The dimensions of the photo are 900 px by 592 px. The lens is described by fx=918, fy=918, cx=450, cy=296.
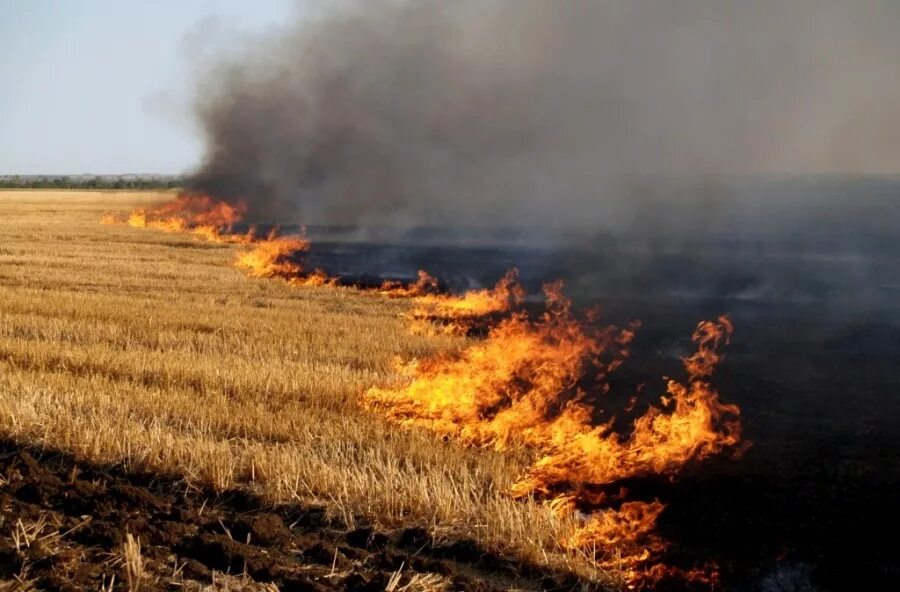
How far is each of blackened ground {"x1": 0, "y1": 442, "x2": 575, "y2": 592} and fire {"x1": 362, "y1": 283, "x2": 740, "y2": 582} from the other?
37.4 inches

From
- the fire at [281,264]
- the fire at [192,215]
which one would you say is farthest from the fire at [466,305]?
the fire at [192,215]

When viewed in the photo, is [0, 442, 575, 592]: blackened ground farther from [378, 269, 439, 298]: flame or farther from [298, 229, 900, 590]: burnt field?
[378, 269, 439, 298]: flame

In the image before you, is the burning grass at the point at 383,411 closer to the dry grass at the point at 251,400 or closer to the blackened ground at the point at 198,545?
the dry grass at the point at 251,400

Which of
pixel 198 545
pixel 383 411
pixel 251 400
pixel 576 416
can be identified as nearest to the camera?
pixel 198 545

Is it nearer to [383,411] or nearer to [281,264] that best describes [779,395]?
[383,411]

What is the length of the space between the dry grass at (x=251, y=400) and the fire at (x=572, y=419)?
34cm

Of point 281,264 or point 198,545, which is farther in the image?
point 281,264

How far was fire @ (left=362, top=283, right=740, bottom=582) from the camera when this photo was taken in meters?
6.81

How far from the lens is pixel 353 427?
8.60 metres

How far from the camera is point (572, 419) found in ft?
30.2

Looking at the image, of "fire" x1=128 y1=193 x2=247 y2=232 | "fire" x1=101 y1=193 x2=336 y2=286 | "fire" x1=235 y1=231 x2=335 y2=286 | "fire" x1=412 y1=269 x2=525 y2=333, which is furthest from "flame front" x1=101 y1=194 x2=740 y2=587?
"fire" x1=128 y1=193 x2=247 y2=232

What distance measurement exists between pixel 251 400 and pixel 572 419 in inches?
132

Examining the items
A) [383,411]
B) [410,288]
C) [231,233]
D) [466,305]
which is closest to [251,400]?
[383,411]

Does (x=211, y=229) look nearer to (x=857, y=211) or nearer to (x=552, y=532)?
(x=552, y=532)
